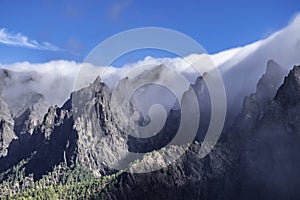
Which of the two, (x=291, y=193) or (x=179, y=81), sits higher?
(x=179, y=81)

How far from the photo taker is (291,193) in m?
200

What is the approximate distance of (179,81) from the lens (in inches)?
7411

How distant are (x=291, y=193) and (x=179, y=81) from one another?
60279mm
